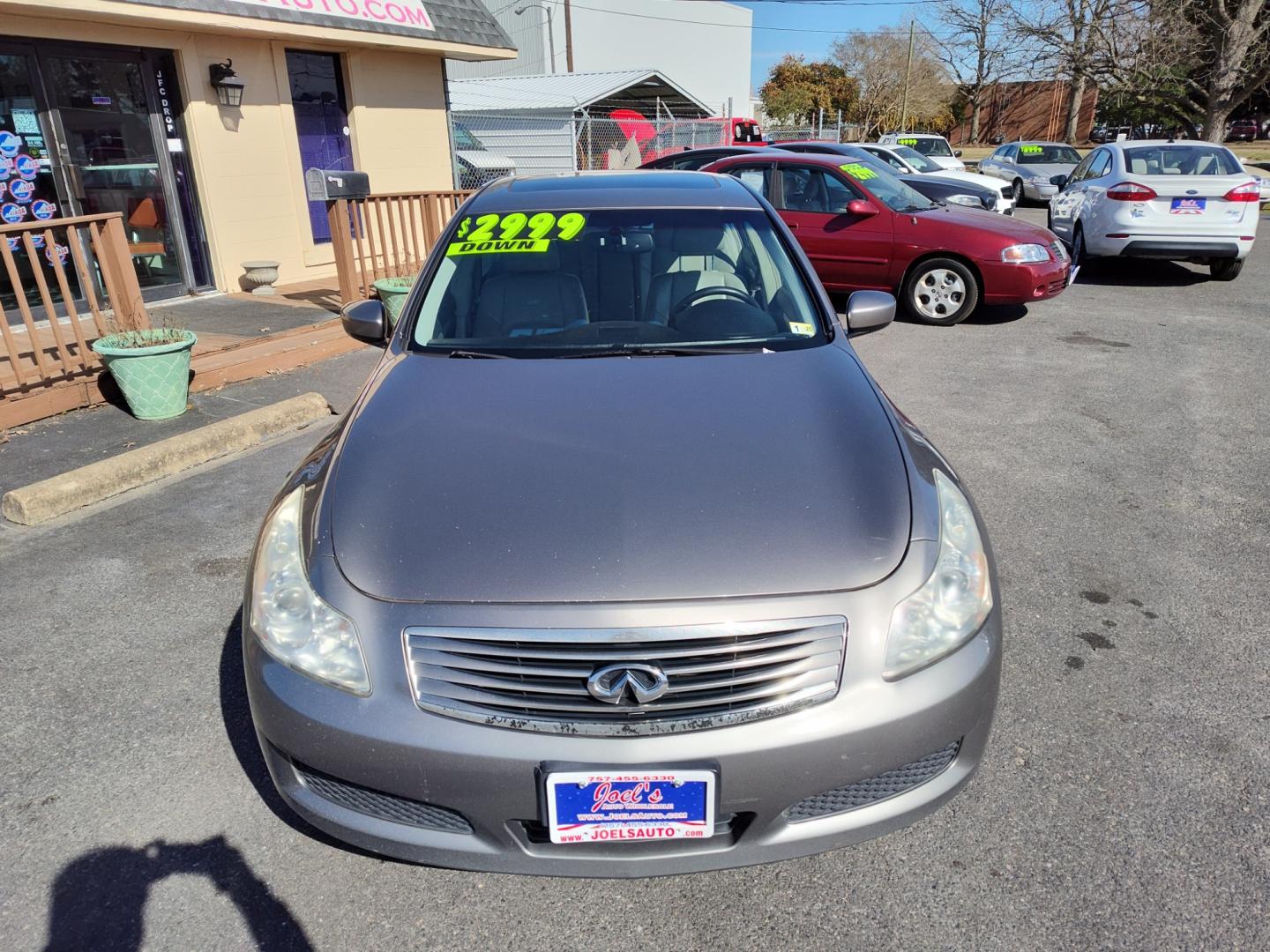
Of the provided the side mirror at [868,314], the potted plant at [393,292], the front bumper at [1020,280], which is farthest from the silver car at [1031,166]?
the side mirror at [868,314]

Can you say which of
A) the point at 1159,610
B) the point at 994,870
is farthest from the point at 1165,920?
the point at 1159,610

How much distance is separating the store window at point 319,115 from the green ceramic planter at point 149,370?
518cm

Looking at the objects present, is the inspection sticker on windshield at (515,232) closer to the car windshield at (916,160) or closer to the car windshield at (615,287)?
the car windshield at (615,287)

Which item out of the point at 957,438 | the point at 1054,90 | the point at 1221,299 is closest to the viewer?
the point at 957,438

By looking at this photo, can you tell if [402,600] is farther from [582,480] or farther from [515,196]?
[515,196]

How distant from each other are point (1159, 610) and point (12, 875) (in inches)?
151

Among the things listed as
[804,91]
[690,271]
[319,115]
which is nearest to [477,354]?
[690,271]

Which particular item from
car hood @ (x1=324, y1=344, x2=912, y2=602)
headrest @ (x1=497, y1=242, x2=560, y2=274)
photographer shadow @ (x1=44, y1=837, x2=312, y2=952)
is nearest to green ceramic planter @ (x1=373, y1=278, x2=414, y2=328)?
headrest @ (x1=497, y1=242, x2=560, y2=274)

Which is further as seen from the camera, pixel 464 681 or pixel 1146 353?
pixel 1146 353

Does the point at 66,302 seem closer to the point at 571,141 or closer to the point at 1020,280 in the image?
the point at 1020,280

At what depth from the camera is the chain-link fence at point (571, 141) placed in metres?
18.4

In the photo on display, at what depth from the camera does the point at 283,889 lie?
6.95 ft

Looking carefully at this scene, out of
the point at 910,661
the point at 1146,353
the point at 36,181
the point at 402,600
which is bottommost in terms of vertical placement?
the point at 1146,353

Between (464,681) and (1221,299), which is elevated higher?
(464,681)
